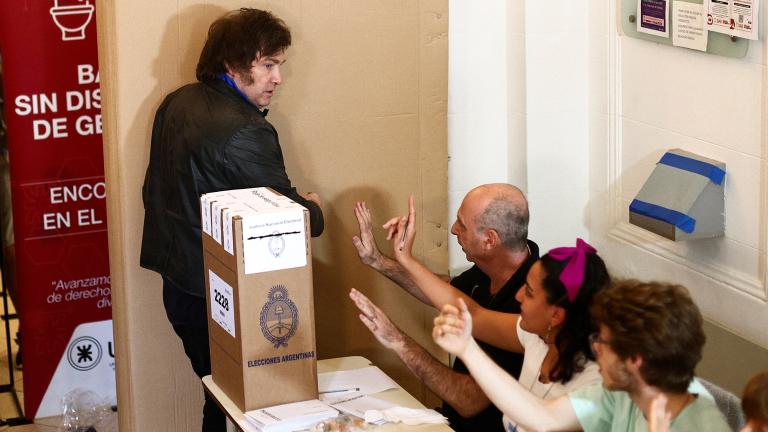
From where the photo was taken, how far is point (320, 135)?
4031 millimetres

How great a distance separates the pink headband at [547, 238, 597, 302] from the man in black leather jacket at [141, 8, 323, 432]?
1.03 m

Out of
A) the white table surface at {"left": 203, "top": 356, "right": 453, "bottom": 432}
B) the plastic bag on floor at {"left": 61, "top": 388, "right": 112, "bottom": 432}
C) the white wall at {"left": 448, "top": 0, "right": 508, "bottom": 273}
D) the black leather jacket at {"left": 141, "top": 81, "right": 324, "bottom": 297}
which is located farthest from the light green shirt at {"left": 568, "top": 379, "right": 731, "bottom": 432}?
the plastic bag on floor at {"left": 61, "top": 388, "right": 112, "bottom": 432}

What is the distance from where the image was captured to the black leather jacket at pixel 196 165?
11.6 feet

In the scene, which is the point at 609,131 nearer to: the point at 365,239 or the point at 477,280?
the point at 477,280

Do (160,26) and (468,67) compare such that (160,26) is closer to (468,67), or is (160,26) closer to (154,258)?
(154,258)

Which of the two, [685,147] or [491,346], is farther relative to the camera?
[685,147]

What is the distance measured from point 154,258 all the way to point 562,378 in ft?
5.21

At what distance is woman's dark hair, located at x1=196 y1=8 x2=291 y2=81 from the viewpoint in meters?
3.61

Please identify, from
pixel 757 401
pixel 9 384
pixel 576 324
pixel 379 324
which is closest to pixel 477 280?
pixel 379 324

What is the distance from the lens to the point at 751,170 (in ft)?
10.7

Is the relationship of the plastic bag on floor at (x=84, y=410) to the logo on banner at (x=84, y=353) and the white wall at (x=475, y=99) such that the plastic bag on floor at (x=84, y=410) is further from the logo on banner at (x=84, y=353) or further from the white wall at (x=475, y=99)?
the white wall at (x=475, y=99)

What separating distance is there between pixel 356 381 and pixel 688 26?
4.73 feet

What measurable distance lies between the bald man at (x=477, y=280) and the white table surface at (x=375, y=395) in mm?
115

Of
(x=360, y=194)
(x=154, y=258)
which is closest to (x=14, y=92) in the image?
(x=154, y=258)
